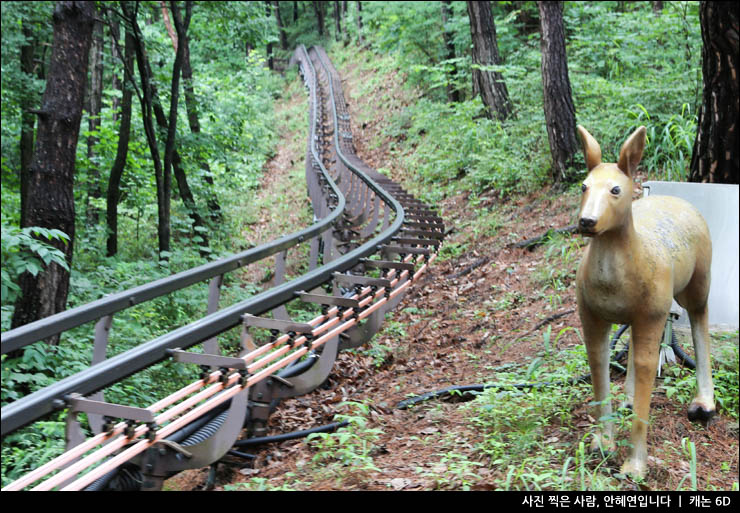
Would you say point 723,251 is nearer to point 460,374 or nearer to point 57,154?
point 460,374

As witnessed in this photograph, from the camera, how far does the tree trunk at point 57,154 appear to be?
6.68 meters

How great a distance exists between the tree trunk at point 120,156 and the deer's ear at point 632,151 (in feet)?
35.0

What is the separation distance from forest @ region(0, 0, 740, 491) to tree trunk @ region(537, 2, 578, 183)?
36mm

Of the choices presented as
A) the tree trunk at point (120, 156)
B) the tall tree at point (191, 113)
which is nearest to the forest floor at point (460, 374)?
the tall tree at point (191, 113)

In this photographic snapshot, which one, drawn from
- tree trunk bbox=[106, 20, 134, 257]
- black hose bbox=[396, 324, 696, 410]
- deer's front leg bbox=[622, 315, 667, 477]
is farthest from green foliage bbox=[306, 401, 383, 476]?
tree trunk bbox=[106, 20, 134, 257]

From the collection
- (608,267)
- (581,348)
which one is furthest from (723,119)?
(608,267)

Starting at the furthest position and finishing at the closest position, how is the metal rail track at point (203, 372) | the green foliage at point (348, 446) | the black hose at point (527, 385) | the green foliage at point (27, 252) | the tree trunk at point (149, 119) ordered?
the tree trunk at point (149, 119)
the green foliage at point (27, 252)
the black hose at point (527, 385)
the green foliage at point (348, 446)
the metal rail track at point (203, 372)

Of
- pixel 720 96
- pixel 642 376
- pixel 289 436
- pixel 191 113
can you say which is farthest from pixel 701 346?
pixel 191 113

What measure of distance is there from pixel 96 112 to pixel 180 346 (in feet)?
41.4

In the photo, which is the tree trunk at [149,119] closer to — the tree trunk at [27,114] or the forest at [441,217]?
the forest at [441,217]

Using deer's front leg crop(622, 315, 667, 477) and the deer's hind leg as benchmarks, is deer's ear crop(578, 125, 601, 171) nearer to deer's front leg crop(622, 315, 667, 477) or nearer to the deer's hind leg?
deer's front leg crop(622, 315, 667, 477)

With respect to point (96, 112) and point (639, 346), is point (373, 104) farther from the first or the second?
point (639, 346)

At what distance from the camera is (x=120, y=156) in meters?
12.2

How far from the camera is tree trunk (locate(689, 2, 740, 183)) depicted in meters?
5.24
